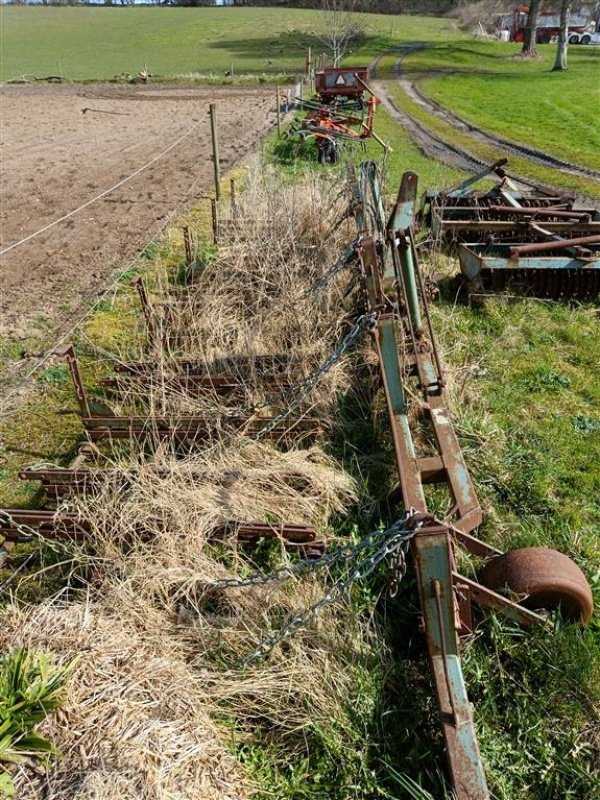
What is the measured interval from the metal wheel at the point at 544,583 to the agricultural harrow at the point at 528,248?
446 cm

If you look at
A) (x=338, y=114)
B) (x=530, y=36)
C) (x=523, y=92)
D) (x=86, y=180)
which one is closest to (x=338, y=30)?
(x=523, y=92)

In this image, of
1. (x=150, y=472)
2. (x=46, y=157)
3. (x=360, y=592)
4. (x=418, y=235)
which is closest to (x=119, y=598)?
(x=150, y=472)

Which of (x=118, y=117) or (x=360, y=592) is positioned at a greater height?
(x=118, y=117)

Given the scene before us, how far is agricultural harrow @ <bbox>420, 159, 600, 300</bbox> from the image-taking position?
7133 mm

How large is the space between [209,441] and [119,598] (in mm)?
1625

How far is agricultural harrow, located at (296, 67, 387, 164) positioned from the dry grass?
11447 millimetres

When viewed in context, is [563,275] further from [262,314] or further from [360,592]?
[360,592]

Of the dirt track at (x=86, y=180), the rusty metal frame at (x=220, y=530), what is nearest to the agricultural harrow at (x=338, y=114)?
the dirt track at (x=86, y=180)

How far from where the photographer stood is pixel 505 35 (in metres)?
54.6

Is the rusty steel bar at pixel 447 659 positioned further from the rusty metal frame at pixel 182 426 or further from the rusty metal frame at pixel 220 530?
the rusty metal frame at pixel 182 426

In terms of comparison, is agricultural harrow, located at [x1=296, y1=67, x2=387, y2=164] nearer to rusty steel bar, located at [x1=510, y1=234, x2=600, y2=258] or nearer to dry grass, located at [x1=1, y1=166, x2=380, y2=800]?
rusty steel bar, located at [x1=510, y1=234, x2=600, y2=258]

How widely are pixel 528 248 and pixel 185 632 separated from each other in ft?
19.0

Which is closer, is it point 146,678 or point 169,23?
point 146,678

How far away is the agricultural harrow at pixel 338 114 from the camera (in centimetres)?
1480
